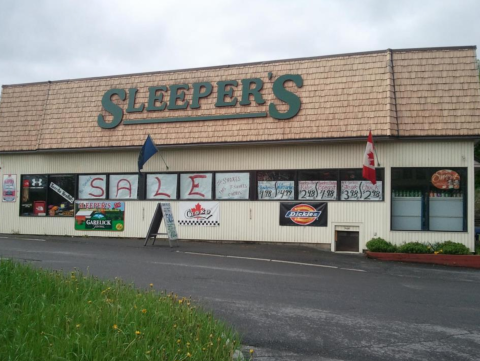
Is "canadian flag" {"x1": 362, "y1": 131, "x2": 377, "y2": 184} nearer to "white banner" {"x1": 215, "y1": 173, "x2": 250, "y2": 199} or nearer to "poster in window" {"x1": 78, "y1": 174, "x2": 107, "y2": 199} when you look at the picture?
"white banner" {"x1": 215, "y1": 173, "x2": 250, "y2": 199}

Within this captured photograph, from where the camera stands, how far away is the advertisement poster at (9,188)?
22109 mm

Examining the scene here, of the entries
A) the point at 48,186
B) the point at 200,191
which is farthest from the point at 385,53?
the point at 48,186

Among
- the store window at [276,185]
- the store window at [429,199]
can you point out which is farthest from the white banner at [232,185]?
the store window at [429,199]

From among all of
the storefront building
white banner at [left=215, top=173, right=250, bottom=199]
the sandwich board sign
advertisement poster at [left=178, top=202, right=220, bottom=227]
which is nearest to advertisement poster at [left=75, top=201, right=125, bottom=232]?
the storefront building

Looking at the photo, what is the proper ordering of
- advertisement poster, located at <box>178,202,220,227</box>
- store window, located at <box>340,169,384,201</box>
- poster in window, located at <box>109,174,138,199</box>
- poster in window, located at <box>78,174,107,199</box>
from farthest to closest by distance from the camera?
poster in window, located at <box>78,174,107,199</box>, poster in window, located at <box>109,174,138,199</box>, advertisement poster, located at <box>178,202,220,227</box>, store window, located at <box>340,169,384,201</box>

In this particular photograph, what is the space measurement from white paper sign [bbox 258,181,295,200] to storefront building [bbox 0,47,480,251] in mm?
36

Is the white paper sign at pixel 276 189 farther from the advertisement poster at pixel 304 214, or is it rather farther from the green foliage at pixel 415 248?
the green foliage at pixel 415 248

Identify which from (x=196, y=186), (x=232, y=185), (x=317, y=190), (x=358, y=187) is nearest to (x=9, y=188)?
(x=196, y=186)

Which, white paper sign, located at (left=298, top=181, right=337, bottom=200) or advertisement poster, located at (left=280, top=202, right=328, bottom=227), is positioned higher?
white paper sign, located at (left=298, top=181, right=337, bottom=200)

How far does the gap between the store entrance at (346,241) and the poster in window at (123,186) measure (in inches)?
308

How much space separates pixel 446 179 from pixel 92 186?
514 inches

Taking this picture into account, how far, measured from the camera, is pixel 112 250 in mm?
16219

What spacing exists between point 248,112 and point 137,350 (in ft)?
46.3

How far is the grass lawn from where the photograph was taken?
515 centimetres
